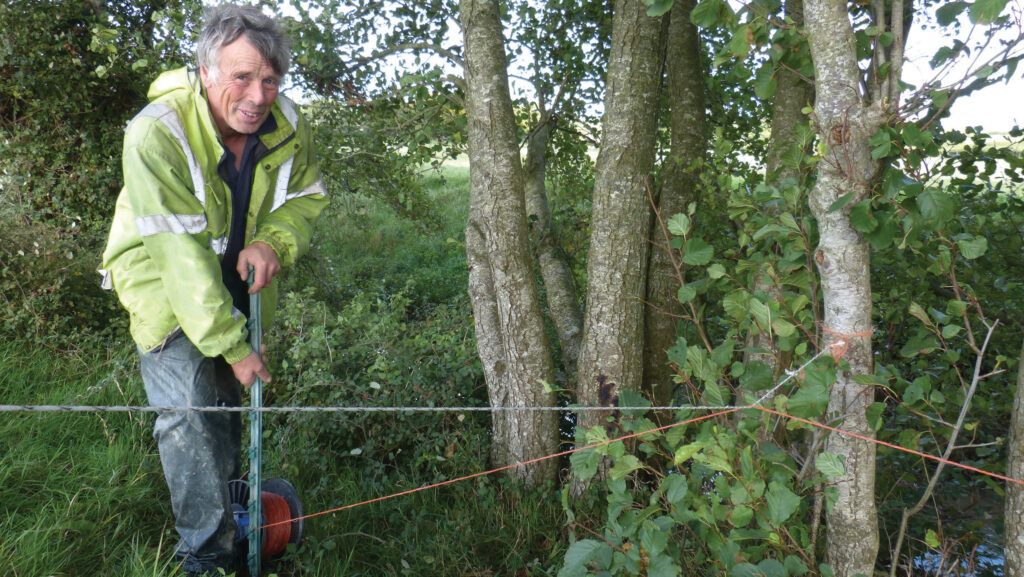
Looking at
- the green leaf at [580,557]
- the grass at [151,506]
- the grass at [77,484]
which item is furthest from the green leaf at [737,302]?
the grass at [77,484]

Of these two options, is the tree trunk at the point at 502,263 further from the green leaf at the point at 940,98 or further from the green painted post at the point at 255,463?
the green leaf at the point at 940,98

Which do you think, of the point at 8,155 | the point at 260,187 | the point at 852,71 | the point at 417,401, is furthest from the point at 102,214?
the point at 852,71

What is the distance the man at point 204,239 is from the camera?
220cm

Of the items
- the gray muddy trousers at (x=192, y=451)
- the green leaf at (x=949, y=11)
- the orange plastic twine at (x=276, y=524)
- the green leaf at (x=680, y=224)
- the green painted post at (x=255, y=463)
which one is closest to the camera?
the green leaf at (x=949, y=11)

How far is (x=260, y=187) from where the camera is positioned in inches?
105

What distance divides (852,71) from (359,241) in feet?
28.9

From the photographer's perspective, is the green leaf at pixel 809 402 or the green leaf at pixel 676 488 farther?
the green leaf at pixel 676 488

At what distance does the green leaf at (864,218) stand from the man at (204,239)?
6.28 feet

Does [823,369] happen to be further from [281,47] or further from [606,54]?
[606,54]

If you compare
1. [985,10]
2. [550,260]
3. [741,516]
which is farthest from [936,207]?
[550,260]

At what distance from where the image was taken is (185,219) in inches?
89.0

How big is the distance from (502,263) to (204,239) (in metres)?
1.50

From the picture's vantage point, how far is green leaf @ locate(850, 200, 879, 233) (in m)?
1.85

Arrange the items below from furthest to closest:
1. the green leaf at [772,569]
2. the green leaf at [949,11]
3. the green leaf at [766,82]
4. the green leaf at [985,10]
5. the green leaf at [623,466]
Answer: the green leaf at [766,82] → the green leaf at [623,466] → the green leaf at [772,569] → the green leaf at [949,11] → the green leaf at [985,10]
